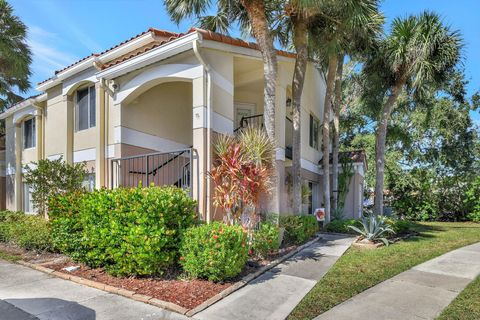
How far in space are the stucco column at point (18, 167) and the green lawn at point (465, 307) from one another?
18.1m

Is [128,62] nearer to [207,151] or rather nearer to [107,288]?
[207,151]

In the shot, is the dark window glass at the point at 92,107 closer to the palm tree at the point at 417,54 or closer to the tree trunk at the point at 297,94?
the tree trunk at the point at 297,94

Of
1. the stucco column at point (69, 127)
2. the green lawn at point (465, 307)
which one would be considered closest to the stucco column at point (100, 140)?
the stucco column at point (69, 127)

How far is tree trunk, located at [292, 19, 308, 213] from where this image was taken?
11.1m

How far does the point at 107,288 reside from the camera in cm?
626

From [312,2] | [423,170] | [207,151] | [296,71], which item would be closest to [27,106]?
[207,151]

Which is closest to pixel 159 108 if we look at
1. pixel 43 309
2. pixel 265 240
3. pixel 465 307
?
pixel 265 240

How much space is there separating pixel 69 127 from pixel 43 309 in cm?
908

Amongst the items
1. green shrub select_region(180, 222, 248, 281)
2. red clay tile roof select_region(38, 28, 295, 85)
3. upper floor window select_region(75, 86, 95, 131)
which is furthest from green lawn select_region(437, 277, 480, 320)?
upper floor window select_region(75, 86, 95, 131)

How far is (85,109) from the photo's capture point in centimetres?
1243

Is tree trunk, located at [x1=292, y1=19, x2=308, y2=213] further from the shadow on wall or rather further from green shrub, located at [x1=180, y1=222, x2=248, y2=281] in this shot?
the shadow on wall

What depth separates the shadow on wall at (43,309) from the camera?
16.5ft

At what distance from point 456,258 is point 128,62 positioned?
11.2 m

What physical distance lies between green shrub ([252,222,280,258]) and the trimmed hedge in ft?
5.52
